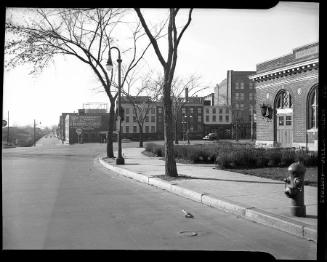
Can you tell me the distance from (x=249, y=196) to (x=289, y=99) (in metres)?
29.0

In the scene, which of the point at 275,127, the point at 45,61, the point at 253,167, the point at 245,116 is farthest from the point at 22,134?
the point at 253,167

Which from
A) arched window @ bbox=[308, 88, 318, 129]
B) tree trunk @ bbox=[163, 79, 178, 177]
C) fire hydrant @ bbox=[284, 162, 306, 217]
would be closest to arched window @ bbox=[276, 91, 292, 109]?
arched window @ bbox=[308, 88, 318, 129]

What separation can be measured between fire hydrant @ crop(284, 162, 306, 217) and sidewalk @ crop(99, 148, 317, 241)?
6.1 inches

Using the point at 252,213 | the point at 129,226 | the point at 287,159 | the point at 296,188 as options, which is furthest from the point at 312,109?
the point at 129,226

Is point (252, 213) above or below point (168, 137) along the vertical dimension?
below

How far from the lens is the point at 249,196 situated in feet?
32.0

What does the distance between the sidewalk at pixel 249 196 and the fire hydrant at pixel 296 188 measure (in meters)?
0.15

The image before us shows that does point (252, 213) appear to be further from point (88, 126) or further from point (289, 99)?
point (88, 126)

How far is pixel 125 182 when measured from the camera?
14.3 m

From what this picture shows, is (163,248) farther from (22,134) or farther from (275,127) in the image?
(22,134)

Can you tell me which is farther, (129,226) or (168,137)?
(168,137)

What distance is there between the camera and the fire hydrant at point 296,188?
23.4 feet

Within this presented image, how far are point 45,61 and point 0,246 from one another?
18800 millimetres

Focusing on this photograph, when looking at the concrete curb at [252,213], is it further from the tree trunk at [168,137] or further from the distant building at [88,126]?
the distant building at [88,126]
